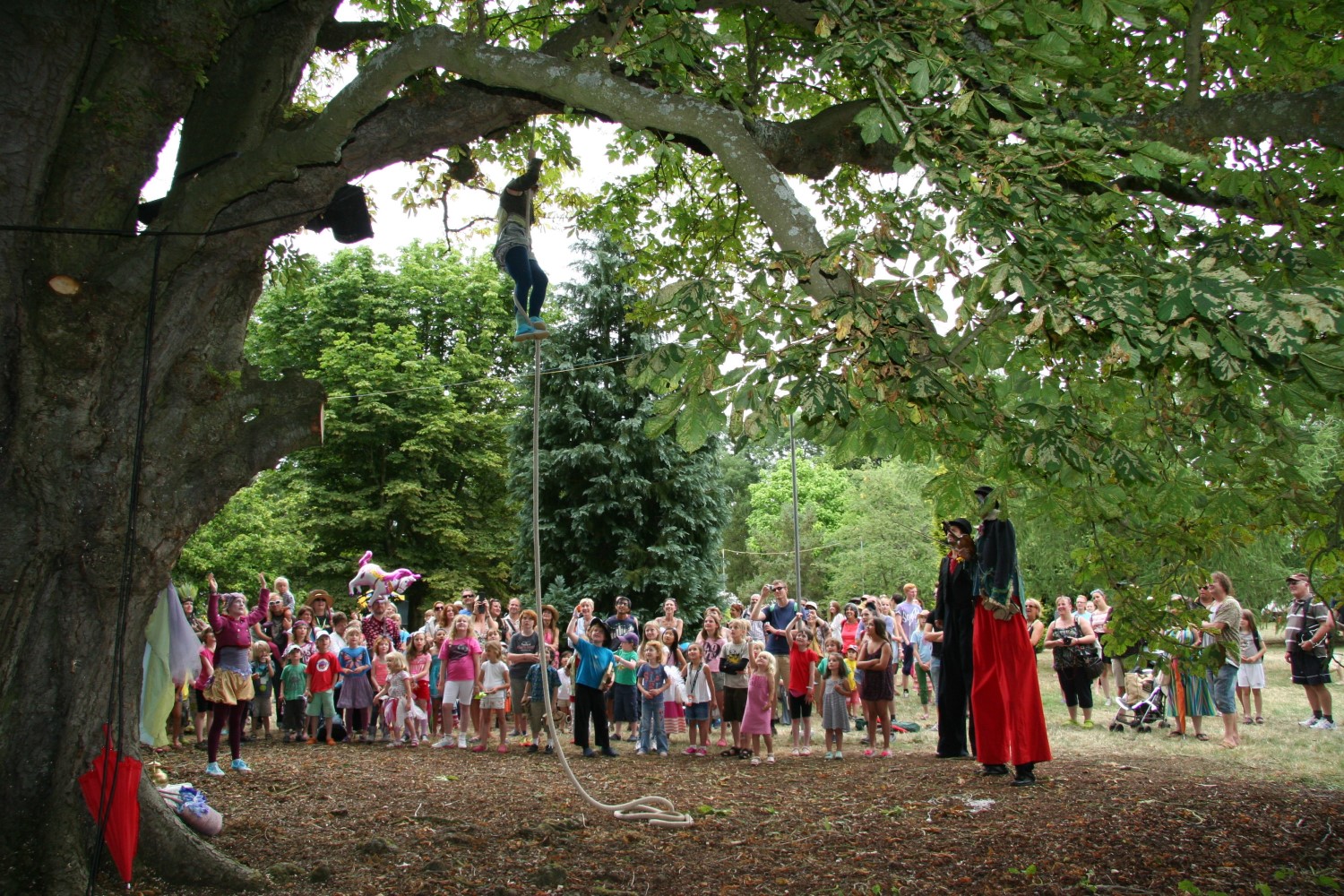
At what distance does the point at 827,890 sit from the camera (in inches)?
193

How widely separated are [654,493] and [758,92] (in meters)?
15.4

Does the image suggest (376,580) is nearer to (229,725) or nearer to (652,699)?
(652,699)

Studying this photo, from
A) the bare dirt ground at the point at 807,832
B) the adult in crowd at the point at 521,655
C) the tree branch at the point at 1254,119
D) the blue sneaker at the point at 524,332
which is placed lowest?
the bare dirt ground at the point at 807,832

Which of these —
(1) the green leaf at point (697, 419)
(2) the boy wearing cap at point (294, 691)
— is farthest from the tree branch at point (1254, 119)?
(2) the boy wearing cap at point (294, 691)

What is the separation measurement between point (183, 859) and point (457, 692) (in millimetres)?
7090

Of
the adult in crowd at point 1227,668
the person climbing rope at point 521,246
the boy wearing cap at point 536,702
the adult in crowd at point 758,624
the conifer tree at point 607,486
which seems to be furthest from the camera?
the conifer tree at point 607,486

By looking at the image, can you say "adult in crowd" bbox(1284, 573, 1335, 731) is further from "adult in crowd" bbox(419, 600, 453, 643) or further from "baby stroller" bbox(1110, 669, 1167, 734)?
"adult in crowd" bbox(419, 600, 453, 643)

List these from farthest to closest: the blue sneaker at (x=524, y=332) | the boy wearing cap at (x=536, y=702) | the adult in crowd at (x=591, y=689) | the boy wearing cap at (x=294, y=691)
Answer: the boy wearing cap at (x=294, y=691) < the boy wearing cap at (x=536, y=702) < the adult in crowd at (x=591, y=689) < the blue sneaker at (x=524, y=332)

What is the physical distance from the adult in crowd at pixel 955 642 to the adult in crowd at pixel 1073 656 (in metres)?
3.07

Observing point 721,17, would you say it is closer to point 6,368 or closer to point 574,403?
point 6,368

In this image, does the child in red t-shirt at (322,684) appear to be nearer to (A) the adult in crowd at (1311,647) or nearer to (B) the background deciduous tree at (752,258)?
(B) the background deciduous tree at (752,258)

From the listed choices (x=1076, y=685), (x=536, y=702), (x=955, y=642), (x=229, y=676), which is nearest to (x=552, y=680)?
(x=536, y=702)

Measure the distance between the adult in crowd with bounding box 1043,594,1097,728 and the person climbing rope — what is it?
8517 mm

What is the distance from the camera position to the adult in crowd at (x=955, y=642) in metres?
8.59
